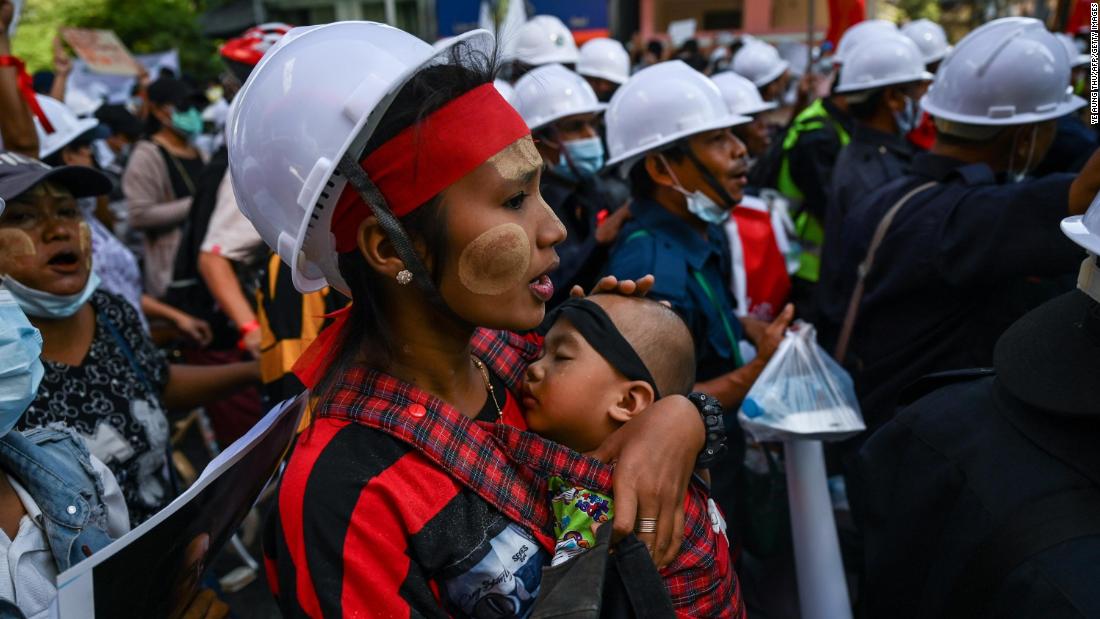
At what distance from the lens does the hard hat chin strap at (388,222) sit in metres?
1.36

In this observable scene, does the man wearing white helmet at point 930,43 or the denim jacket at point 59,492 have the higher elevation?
the man wearing white helmet at point 930,43

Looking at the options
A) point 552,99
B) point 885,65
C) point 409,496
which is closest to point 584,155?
point 552,99

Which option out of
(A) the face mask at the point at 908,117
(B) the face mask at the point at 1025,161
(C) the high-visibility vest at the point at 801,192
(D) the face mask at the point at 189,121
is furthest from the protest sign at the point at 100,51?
(B) the face mask at the point at 1025,161

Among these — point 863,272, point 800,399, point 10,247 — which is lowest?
point 800,399

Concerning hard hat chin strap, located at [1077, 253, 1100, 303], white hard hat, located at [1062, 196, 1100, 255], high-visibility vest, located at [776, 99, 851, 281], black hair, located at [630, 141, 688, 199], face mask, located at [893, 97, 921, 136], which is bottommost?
high-visibility vest, located at [776, 99, 851, 281]

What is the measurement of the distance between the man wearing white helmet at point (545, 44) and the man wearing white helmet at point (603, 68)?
120 mm

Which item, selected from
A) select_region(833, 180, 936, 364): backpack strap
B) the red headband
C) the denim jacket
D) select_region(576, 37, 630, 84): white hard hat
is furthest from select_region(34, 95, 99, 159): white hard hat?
select_region(576, 37, 630, 84): white hard hat

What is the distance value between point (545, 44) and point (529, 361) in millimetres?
5909

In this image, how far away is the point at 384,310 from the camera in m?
1.58

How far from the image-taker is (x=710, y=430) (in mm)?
1691

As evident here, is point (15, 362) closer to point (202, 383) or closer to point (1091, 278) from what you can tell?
point (202, 383)

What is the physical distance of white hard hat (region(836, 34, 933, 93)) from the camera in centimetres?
489

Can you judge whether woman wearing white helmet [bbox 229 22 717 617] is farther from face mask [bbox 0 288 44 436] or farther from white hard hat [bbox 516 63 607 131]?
A: white hard hat [bbox 516 63 607 131]

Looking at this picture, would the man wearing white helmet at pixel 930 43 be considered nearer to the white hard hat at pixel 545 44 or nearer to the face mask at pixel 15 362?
the white hard hat at pixel 545 44
